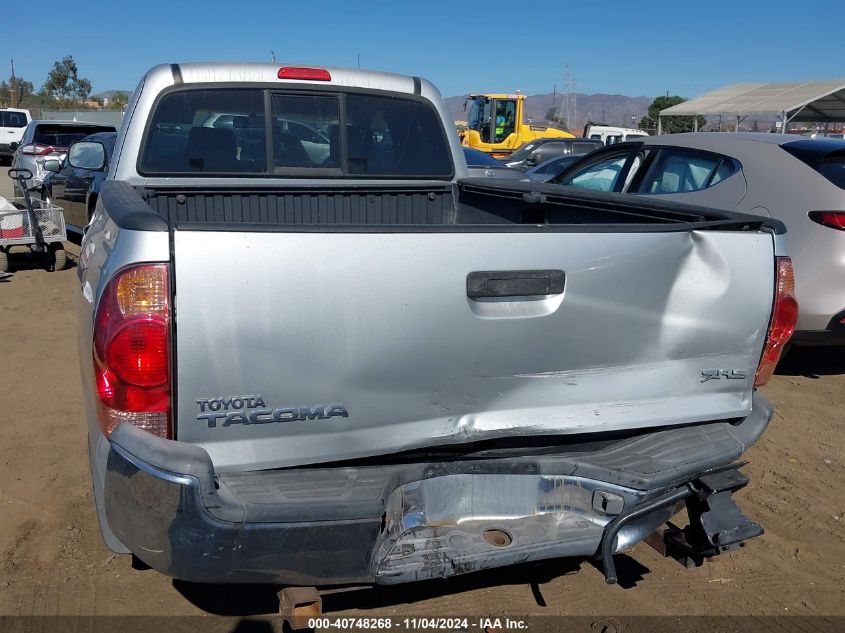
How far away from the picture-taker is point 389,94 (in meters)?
4.27

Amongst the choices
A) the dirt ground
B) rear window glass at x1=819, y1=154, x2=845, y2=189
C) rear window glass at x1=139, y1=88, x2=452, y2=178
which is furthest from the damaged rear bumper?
rear window glass at x1=819, y1=154, x2=845, y2=189

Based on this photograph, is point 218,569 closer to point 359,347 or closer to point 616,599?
point 359,347

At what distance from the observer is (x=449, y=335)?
226 cm

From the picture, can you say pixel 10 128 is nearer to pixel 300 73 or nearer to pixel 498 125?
pixel 498 125

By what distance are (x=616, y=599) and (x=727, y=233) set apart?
5.21 feet

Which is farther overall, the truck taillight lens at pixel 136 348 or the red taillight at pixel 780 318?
the red taillight at pixel 780 318

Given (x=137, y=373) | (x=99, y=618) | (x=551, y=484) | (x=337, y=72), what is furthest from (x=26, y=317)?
(x=551, y=484)

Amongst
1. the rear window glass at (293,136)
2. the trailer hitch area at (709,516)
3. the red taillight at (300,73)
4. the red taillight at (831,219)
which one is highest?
the red taillight at (300,73)

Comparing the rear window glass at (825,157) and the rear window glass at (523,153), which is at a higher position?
the rear window glass at (825,157)

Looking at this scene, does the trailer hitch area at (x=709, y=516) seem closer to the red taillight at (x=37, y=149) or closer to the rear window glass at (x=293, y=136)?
the rear window glass at (x=293, y=136)

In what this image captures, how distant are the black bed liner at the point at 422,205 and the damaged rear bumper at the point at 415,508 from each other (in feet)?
3.03

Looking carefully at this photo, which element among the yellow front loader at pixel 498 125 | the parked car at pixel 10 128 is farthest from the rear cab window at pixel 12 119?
the yellow front loader at pixel 498 125

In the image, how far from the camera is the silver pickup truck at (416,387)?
203 cm

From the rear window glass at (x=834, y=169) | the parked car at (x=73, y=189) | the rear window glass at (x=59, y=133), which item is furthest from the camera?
the rear window glass at (x=59, y=133)
